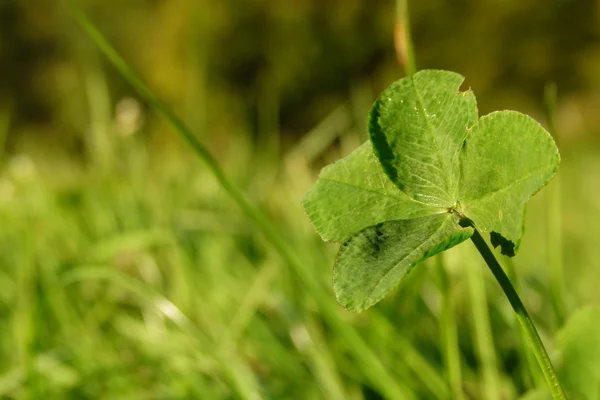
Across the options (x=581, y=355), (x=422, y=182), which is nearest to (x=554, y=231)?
(x=581, y=355)

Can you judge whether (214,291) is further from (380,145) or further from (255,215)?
(380,145)

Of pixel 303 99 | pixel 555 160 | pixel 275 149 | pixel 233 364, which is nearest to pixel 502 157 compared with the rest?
pixel 555 160

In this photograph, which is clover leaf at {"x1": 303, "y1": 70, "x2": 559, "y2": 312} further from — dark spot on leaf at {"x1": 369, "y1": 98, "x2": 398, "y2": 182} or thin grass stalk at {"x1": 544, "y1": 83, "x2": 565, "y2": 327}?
thin grass stalk at {"x1": 544, "y1": 83, "x2": 565, "y2": 327}

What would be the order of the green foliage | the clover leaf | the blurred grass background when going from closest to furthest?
the clover leaf → the green foliage → the blurred grass background

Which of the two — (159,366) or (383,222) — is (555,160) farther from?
(159,366)

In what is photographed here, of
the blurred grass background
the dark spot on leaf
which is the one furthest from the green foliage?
the dark spot on leaf

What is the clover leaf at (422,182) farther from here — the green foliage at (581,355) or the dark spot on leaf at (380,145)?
the green foliage at (581,355)

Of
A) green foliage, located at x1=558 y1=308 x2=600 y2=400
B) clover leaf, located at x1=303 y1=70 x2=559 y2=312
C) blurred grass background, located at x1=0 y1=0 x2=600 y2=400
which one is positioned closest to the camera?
clover leaf, located at x1=303 y1=70 x2=559 y2=312
